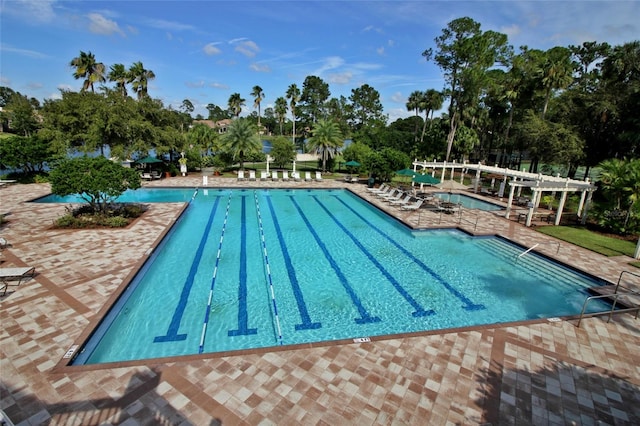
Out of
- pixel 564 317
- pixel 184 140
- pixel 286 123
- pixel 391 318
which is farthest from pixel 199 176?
pixel 286 123

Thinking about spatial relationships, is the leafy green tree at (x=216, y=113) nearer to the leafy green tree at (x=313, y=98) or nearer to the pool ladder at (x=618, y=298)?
the leafy green tree at (x=313, y=98)

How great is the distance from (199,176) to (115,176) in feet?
49.2

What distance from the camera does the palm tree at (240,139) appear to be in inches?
1155

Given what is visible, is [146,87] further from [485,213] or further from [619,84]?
[619,84]

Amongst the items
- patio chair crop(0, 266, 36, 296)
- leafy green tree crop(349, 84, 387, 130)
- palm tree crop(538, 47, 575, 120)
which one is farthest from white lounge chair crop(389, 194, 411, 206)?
leafy green tree crop(349, 84, 387, 130)

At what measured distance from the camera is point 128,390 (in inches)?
196

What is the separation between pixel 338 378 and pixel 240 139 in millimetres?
26757

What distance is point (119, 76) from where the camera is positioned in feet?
102

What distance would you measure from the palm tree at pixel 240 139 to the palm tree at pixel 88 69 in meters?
12.7

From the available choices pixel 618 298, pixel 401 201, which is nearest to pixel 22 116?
pixel 401 201

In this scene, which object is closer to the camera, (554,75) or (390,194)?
(390,194)

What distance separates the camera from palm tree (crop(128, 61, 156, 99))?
1283 inches

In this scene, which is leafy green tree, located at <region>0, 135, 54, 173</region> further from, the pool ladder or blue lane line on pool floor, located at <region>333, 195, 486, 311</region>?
the pool ladder

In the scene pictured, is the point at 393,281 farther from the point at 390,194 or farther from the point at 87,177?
the point at 87,177
